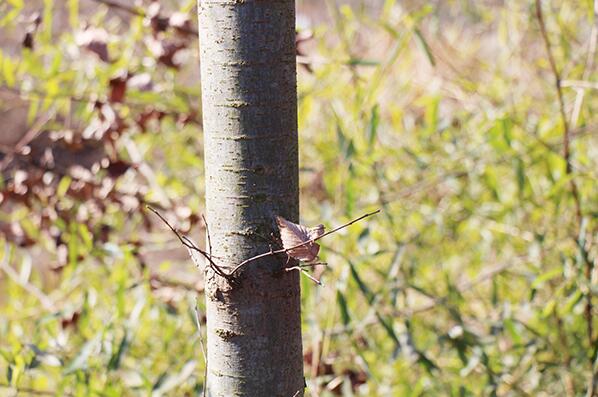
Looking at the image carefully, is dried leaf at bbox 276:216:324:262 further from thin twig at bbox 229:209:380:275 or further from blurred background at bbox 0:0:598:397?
blurred background at bbox 0:0:598:397

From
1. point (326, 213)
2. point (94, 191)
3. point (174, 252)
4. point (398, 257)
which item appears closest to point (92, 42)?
point (94, 191)

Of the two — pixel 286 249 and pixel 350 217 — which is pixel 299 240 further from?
pixel 350 217

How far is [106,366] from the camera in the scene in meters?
1.35

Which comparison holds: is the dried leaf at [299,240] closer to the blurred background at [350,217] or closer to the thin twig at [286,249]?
the thin twig at [286,249]

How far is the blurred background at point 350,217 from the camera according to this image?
1396 millimetres

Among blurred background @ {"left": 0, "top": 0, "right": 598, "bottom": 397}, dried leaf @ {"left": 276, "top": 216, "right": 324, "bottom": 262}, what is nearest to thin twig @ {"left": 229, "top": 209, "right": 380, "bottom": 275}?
dried leaf @ {"left": 276, "top": 216, "right": 324, "bottom": 262}

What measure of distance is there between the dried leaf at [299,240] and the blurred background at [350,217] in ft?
1.60

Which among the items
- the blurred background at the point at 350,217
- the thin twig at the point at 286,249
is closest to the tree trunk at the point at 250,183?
the thin twig at the point at 286,249

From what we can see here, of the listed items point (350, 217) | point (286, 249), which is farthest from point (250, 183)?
point (350, 217)

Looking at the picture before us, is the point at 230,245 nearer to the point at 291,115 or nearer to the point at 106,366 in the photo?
the point at 291,115

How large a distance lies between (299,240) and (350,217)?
0.62 m

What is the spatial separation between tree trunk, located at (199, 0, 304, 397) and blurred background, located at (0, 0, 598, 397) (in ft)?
1.40

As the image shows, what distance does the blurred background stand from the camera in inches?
54.9

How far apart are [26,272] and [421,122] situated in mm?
917
